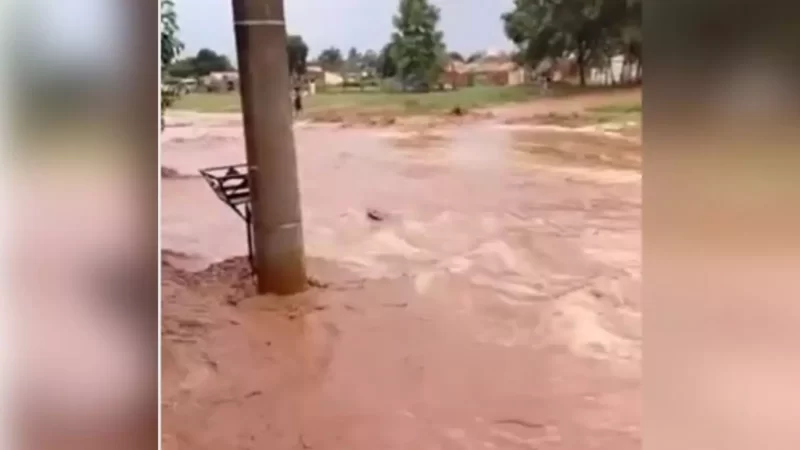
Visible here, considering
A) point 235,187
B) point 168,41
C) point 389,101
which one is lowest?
point 235,187

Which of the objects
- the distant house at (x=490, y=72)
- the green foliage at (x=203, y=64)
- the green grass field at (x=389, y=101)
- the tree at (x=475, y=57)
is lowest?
the green grass field at (x=389, y=101)

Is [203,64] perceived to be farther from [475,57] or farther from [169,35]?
[475,57]

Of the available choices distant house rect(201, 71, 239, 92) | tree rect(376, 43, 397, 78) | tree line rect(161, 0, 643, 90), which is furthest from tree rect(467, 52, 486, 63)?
distant house rect(201, 71, 239, 92)

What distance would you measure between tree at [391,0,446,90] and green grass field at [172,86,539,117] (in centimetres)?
3

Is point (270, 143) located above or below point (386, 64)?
below

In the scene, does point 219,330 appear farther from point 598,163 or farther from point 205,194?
point 598,163

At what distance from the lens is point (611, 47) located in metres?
1.17

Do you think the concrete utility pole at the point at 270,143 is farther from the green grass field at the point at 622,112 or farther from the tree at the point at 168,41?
the green grass field at the point at 622,112

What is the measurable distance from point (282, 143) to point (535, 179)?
370mm

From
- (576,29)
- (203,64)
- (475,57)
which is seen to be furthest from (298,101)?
(576,29)

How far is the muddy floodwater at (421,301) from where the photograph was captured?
1170mm

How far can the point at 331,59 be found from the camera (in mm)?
1241

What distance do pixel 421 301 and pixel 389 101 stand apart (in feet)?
0.94

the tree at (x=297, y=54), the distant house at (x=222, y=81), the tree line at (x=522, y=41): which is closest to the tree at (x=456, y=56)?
the tree line at (x=522, y=41)
